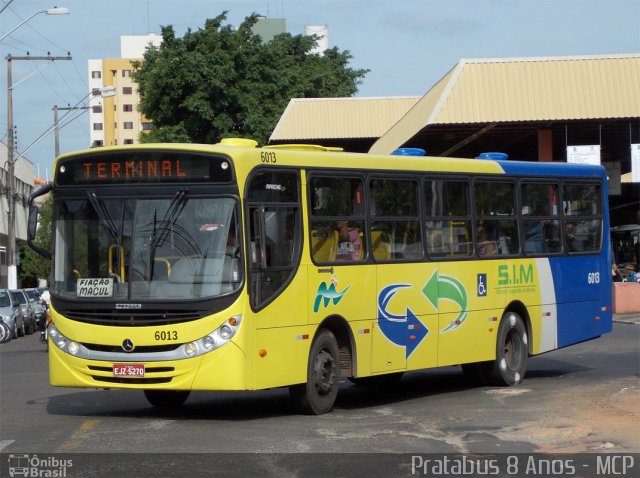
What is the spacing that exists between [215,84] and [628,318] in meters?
27.7

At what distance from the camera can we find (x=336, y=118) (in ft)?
171

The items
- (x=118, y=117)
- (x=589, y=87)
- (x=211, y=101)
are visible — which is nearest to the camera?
(x=589, y=87)

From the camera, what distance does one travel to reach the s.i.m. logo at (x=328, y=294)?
506 inches

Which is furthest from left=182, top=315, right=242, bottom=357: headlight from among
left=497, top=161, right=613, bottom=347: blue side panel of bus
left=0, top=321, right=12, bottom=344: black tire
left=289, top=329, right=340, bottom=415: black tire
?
left=0, top=321, right=12, bottom=344: black tire

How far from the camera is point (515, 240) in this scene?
16500mm

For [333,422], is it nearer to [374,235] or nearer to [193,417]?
[193,417]

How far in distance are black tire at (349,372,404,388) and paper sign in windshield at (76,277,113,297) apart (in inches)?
199

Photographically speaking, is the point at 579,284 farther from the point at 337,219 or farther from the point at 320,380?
the point at 320,380

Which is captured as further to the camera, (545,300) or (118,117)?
(118,117)

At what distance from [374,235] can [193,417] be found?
2.99 m

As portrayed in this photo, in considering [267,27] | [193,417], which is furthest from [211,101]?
[267,27]

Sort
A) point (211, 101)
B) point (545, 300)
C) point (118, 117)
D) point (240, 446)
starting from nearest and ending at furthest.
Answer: point (240, 446), point (545, 300), point (211, 101), point (118, 117)

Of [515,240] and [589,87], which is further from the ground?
[589,87]

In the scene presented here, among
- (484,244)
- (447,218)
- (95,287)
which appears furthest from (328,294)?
(484,244)
